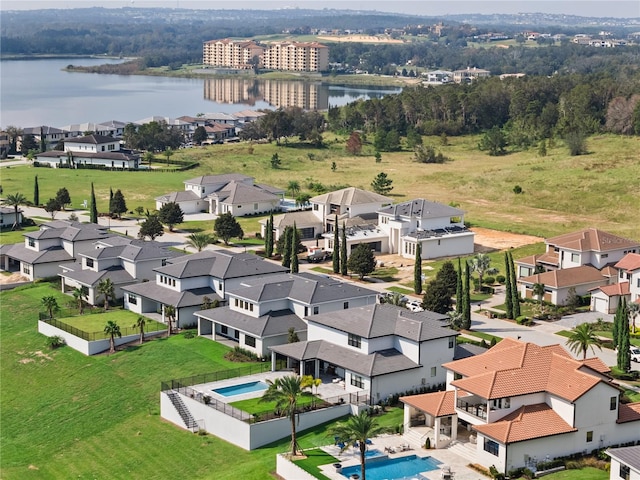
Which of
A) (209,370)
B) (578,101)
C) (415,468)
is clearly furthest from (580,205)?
(415,468)

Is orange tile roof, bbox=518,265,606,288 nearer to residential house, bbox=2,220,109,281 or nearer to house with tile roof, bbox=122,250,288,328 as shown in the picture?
house with tile roof, bbox=122,250,288,328

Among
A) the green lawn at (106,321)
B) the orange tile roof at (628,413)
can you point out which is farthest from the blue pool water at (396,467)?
the green lawn at (106,321)

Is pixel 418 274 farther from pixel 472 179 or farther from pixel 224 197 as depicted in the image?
pixel 472 179

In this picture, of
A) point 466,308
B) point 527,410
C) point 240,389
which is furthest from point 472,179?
point 527,410

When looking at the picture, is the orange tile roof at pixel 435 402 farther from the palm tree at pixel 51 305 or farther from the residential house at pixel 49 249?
the residential house at pixel 49 249

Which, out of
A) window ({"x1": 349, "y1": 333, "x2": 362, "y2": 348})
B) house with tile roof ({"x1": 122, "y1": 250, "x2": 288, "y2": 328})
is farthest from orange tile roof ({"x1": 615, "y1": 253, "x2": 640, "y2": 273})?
window ({"x1": 349, "y1": 333, "x2": 362, "y2": 348})

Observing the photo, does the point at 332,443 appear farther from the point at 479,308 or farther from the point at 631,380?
the point at 479,308
